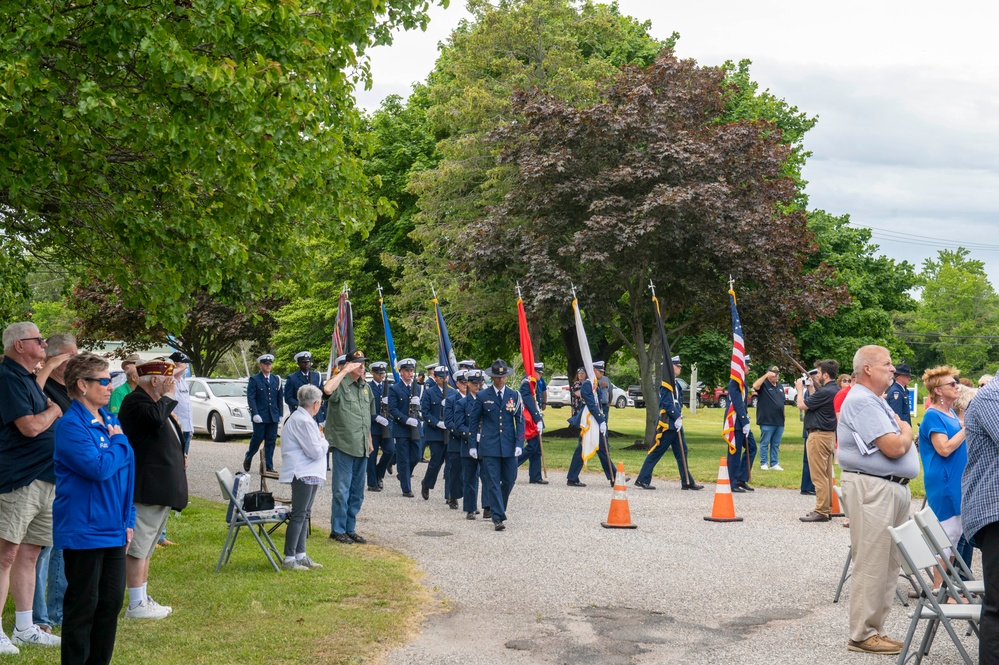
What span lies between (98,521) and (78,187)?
626 cm

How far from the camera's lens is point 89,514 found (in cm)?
548

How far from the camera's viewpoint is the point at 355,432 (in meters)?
11.2

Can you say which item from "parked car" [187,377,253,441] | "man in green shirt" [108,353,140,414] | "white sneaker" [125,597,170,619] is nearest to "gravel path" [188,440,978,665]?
"white sneaker" [125,597,170,619]

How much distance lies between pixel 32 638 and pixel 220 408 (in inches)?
812

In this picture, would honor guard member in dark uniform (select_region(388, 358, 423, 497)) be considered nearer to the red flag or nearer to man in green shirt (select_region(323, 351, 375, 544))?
the red flag

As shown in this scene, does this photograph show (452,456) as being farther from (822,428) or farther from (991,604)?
(991,604)

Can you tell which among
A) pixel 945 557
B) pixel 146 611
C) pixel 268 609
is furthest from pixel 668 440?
pixel 146 611

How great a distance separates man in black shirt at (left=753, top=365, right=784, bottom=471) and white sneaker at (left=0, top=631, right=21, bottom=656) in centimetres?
1569

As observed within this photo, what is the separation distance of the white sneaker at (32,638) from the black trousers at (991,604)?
215 inches

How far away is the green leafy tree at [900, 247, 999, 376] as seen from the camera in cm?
8694

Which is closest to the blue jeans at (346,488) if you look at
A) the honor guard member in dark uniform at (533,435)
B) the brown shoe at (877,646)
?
the honor guard member in dark uniform at (533,435)

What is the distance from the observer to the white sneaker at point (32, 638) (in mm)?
6586

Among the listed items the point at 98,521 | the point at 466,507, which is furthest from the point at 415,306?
the point at 98,521

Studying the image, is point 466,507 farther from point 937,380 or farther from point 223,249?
point 937,380
